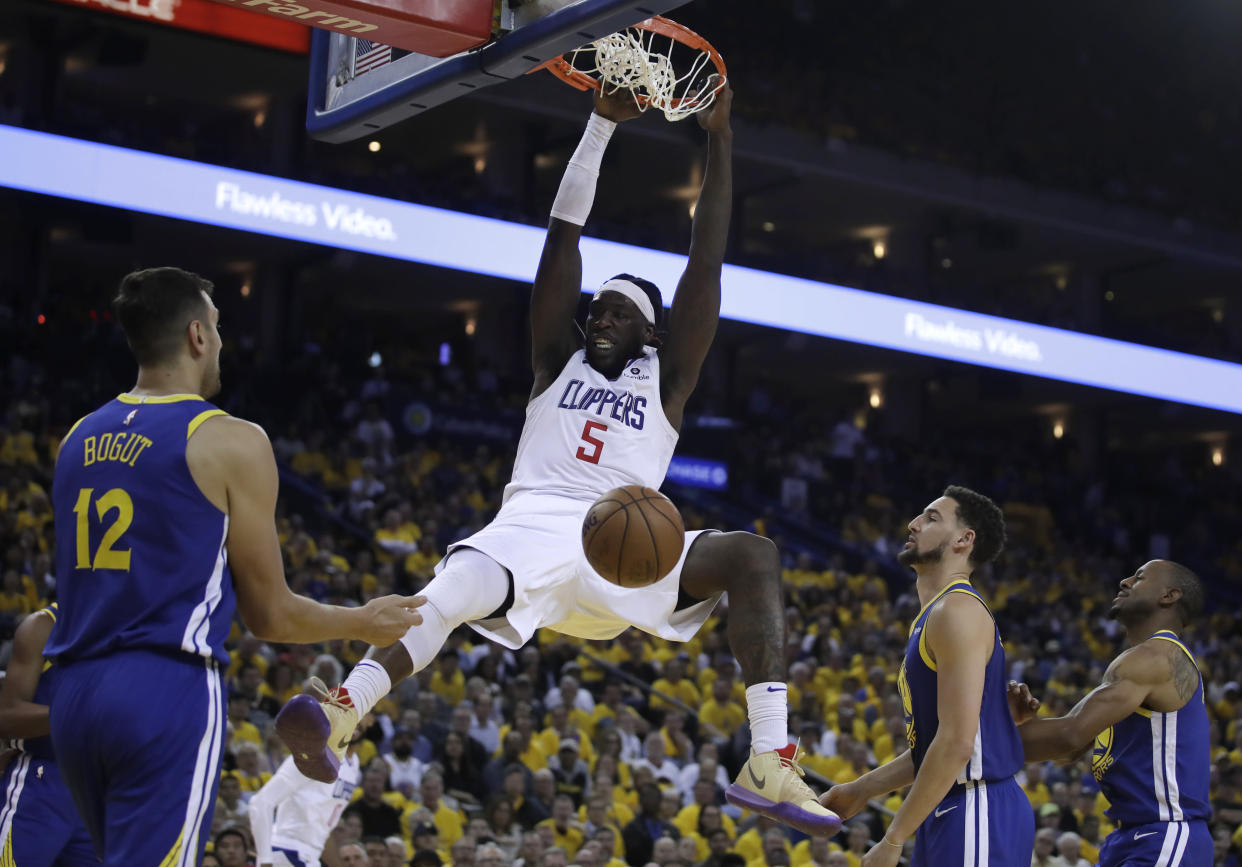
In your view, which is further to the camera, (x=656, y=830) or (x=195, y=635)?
(x=656, y=830)

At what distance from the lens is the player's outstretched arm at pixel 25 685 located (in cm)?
451

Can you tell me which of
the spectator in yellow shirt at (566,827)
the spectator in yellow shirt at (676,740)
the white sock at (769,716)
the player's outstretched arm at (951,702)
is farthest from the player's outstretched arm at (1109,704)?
the spectator in yellow shirt at (676,740)

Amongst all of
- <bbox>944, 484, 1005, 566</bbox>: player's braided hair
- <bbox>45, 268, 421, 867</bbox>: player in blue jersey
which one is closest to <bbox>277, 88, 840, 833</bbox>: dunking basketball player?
<bbox>45, 268, 421, 867</bbox>: player in blue jersey

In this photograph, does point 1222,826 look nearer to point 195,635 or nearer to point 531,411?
point 531,411

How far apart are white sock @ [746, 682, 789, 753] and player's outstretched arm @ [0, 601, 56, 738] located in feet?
7.28

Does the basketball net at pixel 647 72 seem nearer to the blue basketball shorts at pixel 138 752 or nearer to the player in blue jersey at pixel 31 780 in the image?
the player in blue jersey at pixel 31 780

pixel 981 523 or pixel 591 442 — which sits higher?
pixel 591 442

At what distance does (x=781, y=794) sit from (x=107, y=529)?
2.08 m

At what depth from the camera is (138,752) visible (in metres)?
3.07

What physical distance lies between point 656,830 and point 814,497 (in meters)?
11.3

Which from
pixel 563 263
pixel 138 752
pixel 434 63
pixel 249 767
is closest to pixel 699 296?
pixel 563 263

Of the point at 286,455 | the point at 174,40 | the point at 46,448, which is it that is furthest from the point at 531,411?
the point at 174,40

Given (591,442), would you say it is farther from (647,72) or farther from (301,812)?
(301,812)

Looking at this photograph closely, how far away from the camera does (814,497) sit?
20469mm
